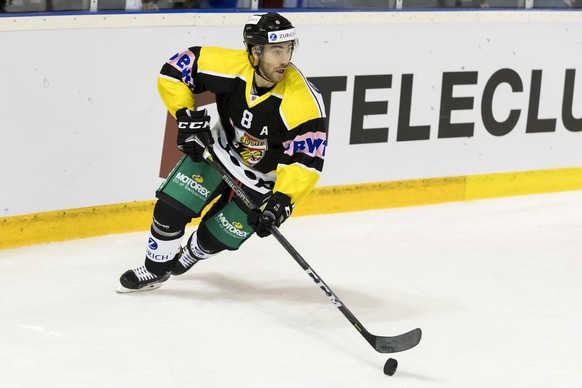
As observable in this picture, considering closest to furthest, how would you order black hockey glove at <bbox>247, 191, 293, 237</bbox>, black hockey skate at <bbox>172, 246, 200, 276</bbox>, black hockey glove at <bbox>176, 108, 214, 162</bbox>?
black hockey glove at <bbox>247, 191, 293, 237</bbox> → black hockey glove at <bbox>176, 108, 214, 162</bbox> → black hockey skate at <bbox>172, 246, 200, 276</bbox>

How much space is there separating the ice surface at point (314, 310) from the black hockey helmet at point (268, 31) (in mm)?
896

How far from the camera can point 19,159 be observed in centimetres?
416

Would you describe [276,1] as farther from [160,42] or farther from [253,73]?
[253,73]

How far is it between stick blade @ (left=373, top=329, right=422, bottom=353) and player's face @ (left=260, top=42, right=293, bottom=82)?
87 centimetres

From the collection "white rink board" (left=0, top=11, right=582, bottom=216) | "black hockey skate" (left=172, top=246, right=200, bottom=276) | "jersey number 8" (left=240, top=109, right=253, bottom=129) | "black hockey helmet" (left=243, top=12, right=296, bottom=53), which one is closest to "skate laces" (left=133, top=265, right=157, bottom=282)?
"black hockey skate" (left=172, top=246, right=200, bottom=276)

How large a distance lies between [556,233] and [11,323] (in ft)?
8.27

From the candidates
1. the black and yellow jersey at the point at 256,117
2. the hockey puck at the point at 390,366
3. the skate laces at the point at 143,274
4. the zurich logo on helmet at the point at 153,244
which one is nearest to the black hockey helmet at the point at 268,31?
the black and yellow jersey at the point at 256,117

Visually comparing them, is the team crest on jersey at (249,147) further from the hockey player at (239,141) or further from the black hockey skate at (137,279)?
the black hockey skate at (137,279)

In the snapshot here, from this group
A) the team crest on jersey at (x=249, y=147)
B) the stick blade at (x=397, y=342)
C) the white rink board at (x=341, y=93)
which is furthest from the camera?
the white rink board at (x=341, y=93)

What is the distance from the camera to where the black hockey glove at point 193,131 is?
3.47 meters

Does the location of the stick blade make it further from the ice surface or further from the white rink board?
the white rink board

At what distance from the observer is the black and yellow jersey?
11.2ft

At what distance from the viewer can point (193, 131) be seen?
347 cm

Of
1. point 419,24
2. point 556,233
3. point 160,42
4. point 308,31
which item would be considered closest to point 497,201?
point 556,233
